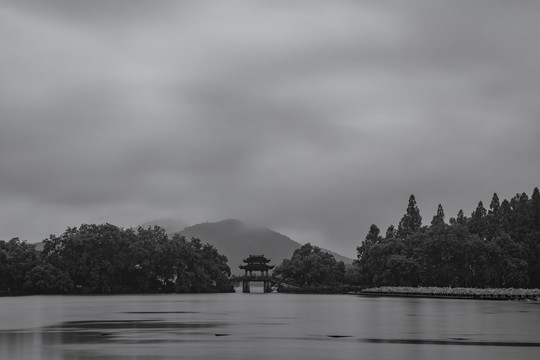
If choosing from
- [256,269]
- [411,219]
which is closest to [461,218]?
[411,219]

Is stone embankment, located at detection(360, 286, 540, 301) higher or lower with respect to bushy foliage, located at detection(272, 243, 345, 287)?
lower

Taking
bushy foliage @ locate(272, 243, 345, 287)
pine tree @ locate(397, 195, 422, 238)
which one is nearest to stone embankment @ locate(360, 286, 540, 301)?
bushy foliage @ locate(272, 243, 345, 287)

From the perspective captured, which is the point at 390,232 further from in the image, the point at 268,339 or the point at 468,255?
the point at 268,339

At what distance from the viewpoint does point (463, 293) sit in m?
85.9

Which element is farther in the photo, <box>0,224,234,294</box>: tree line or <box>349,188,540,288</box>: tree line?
<box>0,224,234,294</box>: tree line

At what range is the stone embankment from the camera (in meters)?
82.0

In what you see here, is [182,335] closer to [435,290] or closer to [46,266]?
[435,290]

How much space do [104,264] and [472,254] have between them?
48.8 meters

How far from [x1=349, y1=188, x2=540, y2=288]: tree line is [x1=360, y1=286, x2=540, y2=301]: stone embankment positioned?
2.80 metres

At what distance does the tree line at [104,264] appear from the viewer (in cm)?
9919

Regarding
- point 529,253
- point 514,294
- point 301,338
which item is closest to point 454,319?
point 301,338

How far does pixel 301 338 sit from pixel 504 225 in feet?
271

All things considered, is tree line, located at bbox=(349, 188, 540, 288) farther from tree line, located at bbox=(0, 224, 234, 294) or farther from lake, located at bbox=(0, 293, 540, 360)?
lake, located at bbox=(0, 293, 540, 360)

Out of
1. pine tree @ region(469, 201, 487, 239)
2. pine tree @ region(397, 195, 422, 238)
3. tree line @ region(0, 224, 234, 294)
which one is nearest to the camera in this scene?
tree line @ region(0, 224, 234, 294)
